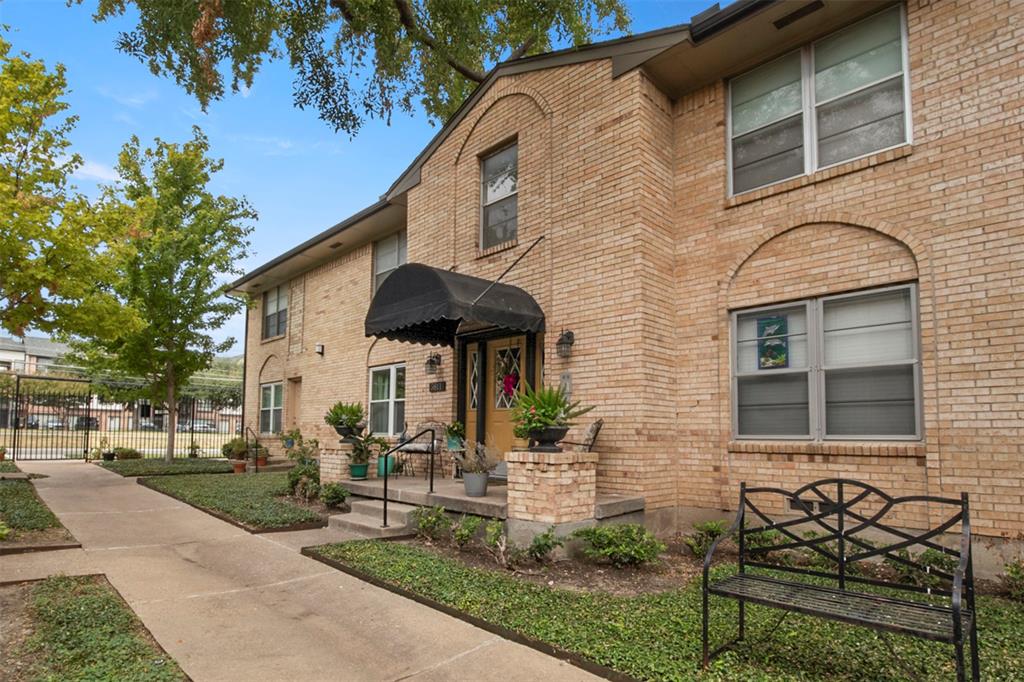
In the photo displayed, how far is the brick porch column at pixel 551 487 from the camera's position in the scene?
20.0 feet

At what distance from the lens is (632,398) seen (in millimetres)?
7152

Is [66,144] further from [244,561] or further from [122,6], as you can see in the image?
[244,561]

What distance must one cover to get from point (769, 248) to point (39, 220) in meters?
8.58

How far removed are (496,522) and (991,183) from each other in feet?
18.4

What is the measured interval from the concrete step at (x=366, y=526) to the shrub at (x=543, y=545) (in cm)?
187

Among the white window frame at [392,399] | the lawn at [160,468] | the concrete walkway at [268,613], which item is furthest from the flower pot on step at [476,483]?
the lawn at [160,468]

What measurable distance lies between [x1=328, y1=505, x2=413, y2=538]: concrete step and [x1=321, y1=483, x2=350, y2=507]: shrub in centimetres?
51

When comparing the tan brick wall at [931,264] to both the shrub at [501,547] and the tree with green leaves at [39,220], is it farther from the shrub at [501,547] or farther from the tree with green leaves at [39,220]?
the tree with green leaves at [39,220]

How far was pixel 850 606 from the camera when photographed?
3311 millimetres

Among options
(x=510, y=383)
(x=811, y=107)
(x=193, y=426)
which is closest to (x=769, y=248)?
(x=811, y=107)

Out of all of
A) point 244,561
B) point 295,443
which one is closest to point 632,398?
point 244,561

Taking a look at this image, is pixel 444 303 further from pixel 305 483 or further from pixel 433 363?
pixel 305 483

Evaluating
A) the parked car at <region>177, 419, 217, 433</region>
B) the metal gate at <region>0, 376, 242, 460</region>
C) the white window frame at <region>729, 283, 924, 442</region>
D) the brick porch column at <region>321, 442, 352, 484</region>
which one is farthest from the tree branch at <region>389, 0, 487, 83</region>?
the parked car at <region>177, 419, 217, 433</region>

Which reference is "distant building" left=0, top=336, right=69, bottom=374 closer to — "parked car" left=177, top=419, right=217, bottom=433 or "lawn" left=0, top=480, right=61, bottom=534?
"parked car" left=177, top=419, right=217, bottom=433
